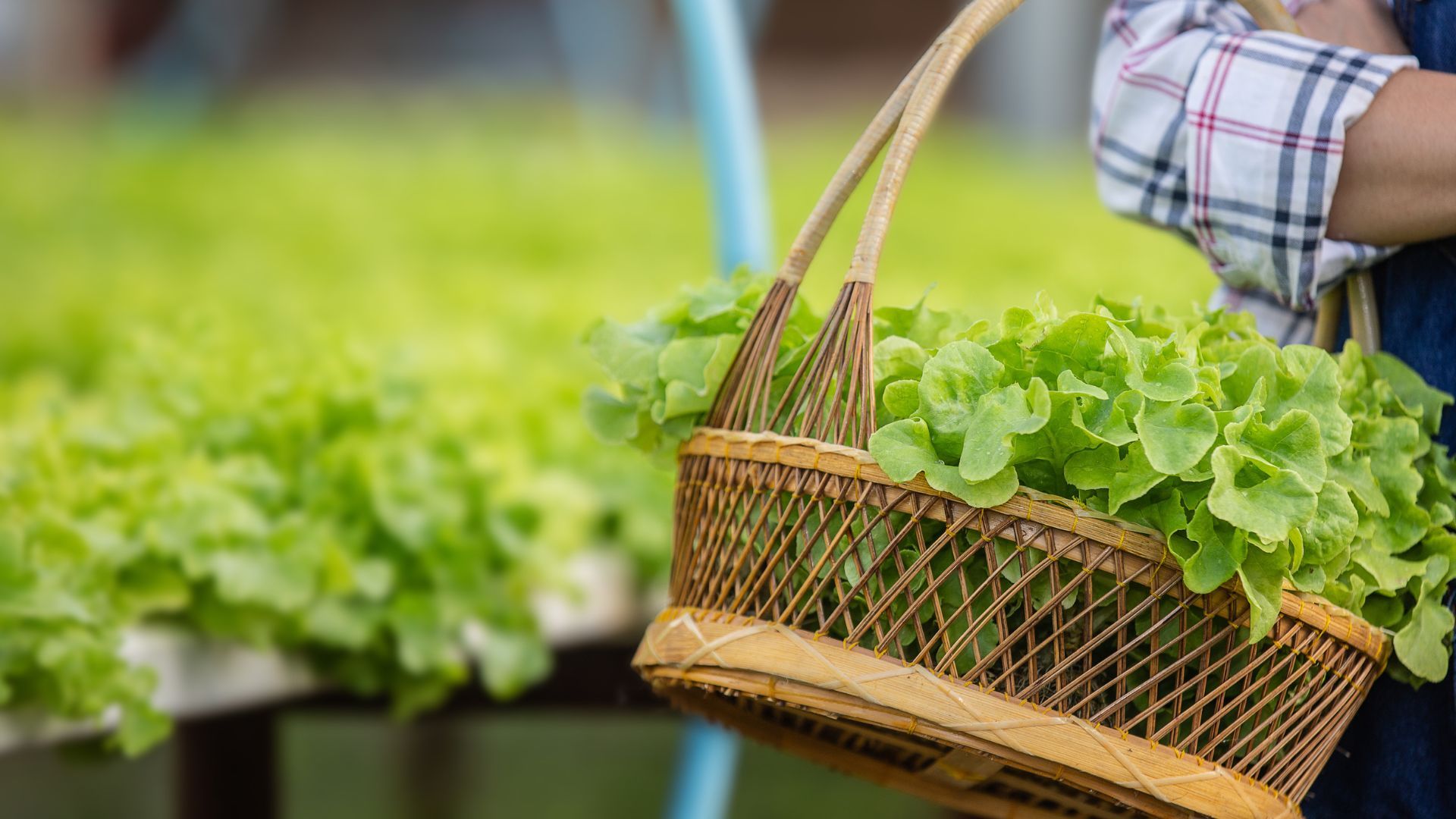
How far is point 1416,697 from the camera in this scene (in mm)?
866

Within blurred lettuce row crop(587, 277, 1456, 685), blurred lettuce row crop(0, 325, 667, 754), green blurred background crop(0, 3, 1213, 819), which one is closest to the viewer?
blurred lettuce row crop(587, 277, 1456, 685)

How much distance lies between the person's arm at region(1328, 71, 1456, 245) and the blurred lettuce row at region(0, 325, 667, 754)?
100cm

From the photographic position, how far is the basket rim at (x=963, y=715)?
27.0 inches

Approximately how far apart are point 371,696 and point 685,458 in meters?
0.90

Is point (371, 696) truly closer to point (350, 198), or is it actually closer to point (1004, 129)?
point (350, 198)

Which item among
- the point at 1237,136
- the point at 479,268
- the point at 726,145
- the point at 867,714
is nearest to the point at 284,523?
the point at 726,145

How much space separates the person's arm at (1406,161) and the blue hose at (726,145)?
86 centimetres

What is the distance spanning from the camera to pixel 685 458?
847mm

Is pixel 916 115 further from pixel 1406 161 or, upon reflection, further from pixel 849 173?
pixel 1406 161

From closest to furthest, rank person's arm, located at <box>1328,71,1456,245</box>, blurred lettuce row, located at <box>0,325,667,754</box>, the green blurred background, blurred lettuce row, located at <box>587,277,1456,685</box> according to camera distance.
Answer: blurred lettuce row, located at <box>587,277,1456,685</box> → person's arm, located at <box>1328,71,1456,245</box> → blurred lettuce row, located at <box>0,325,667,754</box> → the green blurred background

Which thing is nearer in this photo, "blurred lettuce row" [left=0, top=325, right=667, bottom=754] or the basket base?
the basket base

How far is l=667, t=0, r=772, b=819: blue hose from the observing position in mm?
1622

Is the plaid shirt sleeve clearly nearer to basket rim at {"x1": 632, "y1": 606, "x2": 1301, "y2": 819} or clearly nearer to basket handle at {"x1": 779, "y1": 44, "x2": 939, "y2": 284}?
basket handle at {"x1": 779, "y1": 44, "x2": 939, "y2": 284}

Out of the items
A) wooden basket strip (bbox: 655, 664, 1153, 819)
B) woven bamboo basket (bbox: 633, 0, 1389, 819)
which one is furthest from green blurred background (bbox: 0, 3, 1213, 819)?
wooden basket strip (bbox: 655, 664, 1153, 819)
